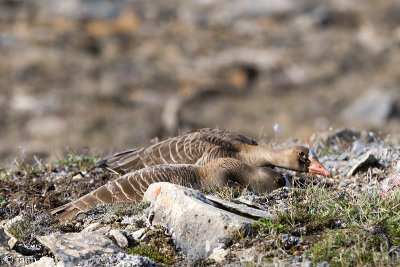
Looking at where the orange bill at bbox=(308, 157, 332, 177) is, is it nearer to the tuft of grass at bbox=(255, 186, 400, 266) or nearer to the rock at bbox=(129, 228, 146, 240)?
the tuft of grass at bbox=(255, 186, 400, 266)

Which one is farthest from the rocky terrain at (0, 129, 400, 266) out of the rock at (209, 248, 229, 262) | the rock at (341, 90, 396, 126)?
the rock at (341, 90, 396, 126)

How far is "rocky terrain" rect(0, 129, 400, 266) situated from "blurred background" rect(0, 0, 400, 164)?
1187 centimetres

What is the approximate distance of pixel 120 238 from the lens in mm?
4969

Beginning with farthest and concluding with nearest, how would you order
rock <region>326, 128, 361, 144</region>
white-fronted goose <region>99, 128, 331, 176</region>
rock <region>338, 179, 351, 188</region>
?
rock <region>326, 128, 361, 144</region> → white-fronted goose <region>99, 128, 331, 176</region> → rock <region>338, 179, 351, 188</region>

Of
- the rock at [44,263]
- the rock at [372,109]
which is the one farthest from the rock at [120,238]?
the rock at [372,109]

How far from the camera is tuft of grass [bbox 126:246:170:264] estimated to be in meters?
4.71

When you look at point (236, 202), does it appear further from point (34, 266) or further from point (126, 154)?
point (126, 154)

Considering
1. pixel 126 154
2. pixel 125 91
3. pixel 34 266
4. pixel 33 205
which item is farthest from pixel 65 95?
pixel 34 266

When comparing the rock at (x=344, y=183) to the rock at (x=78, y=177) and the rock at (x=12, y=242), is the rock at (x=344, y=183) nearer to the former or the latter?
the rock at (x=78, y=177)

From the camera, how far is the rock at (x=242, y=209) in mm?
5000

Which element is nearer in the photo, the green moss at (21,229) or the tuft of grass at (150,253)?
the tuft of grass at (150,253)

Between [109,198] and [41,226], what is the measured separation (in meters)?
0.97

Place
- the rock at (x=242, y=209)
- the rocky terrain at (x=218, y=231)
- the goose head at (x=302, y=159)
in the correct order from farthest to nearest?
1. the goose head at (x=302, y=159)
2. the rock at (x=242, y=209)
3. the rocky terrain at (x=218, y=231)

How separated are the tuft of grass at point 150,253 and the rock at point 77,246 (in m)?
0.14
